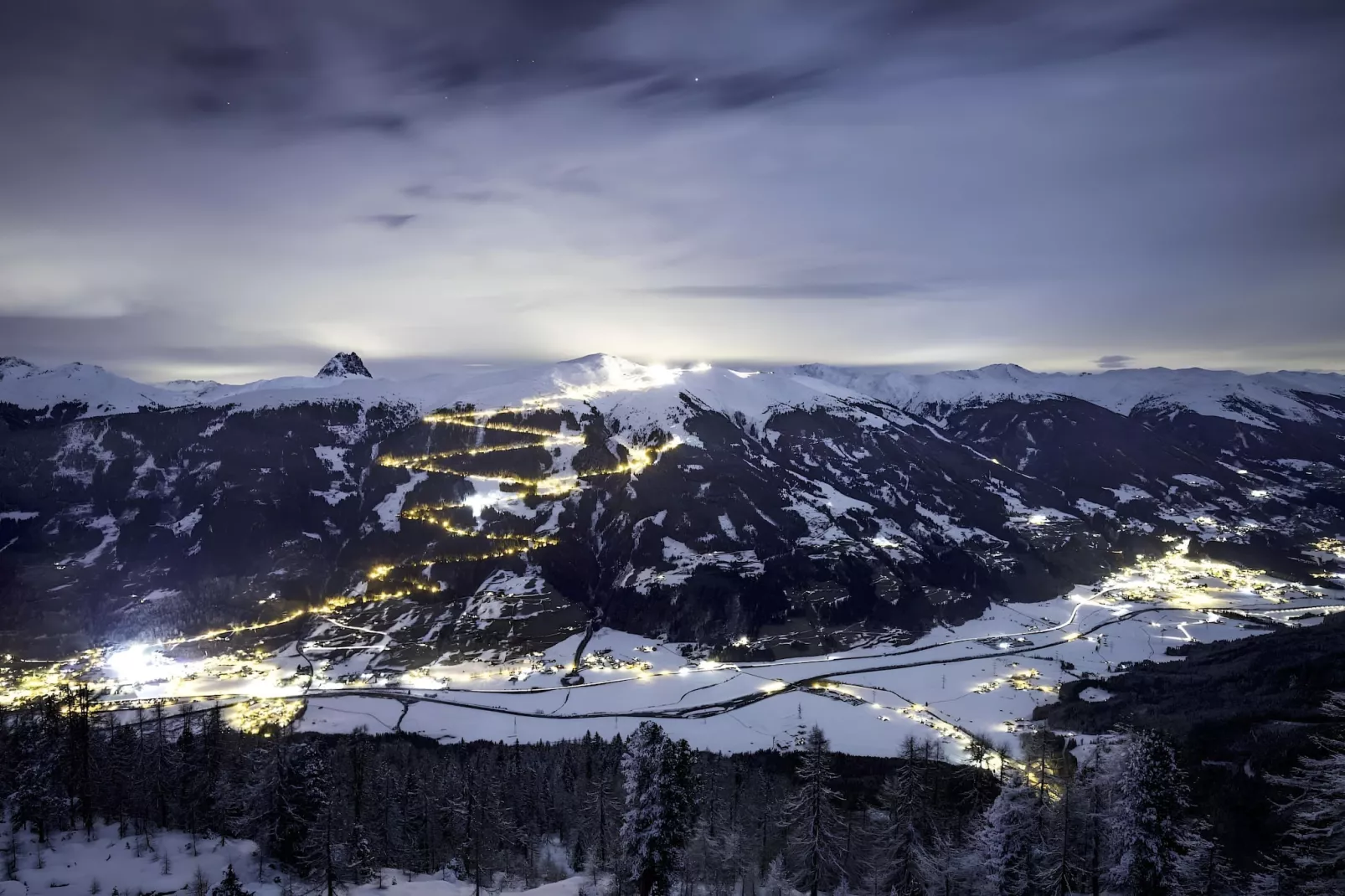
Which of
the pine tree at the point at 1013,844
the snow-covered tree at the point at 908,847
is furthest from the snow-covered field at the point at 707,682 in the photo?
the pine tree at the point at 1013,844

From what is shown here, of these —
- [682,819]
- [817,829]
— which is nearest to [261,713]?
[682,819]

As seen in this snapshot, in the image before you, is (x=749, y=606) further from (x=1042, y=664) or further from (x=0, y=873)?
(x=0, y=873)

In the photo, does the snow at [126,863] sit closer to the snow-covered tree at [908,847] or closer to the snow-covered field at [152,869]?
the snow-covered field at [152,869]

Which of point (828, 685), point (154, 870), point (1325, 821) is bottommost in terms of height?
point (828, 685)

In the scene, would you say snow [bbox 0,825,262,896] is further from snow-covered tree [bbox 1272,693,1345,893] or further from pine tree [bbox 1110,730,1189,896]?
snow-covered tree [bbox 1272,693,1345,893]

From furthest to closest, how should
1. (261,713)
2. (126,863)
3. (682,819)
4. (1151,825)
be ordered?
(261,713) → (126,863) → (682,819) → (1151,825)

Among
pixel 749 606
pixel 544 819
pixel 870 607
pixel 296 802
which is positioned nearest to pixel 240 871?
pixel 296 802

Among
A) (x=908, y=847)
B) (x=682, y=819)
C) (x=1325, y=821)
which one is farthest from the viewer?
(x=908, y=847)

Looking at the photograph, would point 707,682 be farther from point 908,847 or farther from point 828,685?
point 908,847
